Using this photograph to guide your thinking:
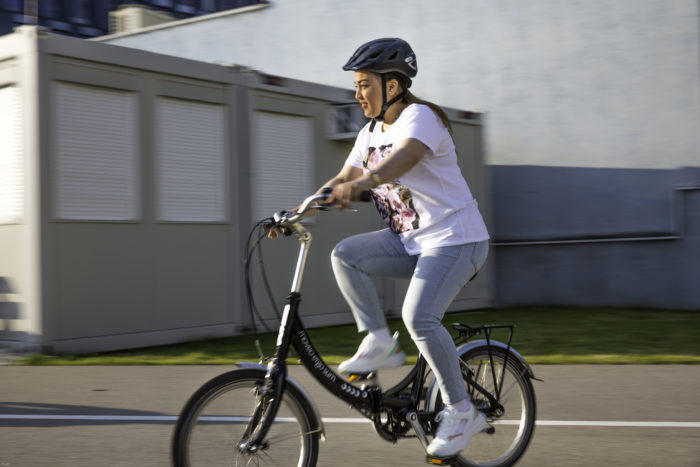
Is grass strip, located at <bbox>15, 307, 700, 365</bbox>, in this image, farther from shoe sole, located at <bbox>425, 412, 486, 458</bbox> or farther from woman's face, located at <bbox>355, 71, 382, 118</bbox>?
woman's face, located at <bbox>355, 71, 382, 118</bbox>

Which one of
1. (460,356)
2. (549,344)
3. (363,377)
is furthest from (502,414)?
(549,344)

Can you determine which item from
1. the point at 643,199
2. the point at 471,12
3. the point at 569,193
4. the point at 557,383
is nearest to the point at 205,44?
the point at 471,12

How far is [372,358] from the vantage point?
385cm

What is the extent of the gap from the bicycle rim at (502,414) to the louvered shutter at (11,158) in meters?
6.70

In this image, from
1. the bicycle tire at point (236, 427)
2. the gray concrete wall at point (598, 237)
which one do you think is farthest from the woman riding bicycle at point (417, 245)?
the gray concrete wall at point (598, 237)

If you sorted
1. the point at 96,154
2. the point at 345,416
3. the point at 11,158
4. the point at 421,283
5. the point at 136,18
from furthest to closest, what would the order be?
the point at 136,18 → the point at 96,154 → the point at 11,158 → the point at 345,416 → the point at 421,283

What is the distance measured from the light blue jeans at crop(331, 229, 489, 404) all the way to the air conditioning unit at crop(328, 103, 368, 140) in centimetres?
894

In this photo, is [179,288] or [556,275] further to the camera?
[556,275]

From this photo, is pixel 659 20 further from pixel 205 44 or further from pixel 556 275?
pixel 205 44

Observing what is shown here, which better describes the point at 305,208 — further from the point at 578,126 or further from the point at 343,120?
the point at 578,126

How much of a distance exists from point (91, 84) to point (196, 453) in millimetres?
7231

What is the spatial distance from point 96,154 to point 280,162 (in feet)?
9.83

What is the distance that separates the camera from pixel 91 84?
988 centimetres

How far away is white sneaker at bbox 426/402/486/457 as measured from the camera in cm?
384
